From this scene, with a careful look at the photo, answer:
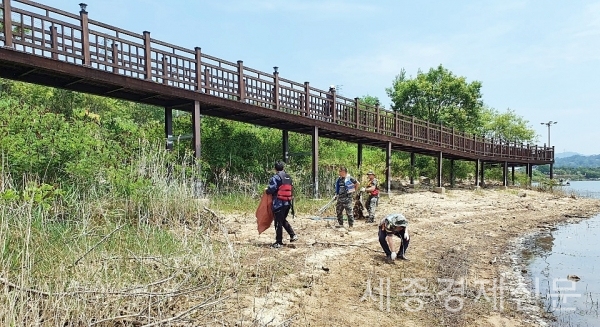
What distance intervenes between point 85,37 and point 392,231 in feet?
24.3

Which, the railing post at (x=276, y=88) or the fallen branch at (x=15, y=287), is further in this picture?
the railing post at (x=276, y=88)

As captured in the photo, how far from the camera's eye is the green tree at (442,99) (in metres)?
35.8

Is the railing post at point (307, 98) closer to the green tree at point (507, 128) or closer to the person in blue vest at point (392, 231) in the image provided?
the person in blue vest at point (392, 231)

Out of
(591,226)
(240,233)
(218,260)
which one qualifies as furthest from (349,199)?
(591,226)

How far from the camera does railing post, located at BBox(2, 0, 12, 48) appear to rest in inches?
296

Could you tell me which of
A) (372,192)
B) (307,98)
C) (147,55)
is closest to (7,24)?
(147,55)

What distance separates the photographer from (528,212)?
683 inches

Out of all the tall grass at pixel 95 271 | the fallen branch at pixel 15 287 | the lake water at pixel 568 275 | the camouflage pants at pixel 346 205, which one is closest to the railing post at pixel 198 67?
the camouflage pants at pixel 346 205

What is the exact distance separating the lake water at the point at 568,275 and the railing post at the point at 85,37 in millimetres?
9497

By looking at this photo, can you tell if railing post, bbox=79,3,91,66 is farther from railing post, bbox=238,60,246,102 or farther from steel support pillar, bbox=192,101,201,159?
railing post, bbox=238,60,246,102

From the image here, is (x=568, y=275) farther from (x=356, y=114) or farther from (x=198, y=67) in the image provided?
(x=356, y=114)

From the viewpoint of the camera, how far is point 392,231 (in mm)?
6719

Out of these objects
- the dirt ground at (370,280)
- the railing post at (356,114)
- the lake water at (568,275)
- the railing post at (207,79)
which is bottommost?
the lake water at (568,275)

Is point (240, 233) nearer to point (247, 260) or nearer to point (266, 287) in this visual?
point (247, 260)
